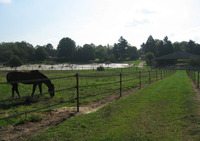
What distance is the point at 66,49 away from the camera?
106 m

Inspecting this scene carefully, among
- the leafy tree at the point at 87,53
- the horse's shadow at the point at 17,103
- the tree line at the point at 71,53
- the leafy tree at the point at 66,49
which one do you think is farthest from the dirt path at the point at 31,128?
the leafy tree at the point at 66,49

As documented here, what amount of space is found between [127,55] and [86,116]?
377 feet

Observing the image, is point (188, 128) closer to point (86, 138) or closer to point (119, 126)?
point (119, 126)

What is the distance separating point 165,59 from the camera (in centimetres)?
6681

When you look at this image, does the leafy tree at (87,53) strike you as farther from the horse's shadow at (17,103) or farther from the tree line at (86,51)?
the horse's shadow at (17,103)

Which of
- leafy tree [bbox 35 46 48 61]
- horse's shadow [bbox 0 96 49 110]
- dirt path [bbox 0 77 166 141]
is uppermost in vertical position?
leafy tree [bbox 35 46 48 61]

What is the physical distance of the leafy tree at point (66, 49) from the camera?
105 metres

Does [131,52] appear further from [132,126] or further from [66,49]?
[132,126]

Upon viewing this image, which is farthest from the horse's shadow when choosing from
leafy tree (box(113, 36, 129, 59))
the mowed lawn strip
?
leafy tree (box(113, 36, 129, 59))

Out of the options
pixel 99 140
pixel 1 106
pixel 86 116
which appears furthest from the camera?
pixel 1 106

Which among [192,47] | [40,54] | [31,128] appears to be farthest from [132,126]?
[192,47]

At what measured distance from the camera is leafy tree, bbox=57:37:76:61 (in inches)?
4122

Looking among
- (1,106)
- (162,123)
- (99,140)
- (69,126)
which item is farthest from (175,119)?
(1,106)

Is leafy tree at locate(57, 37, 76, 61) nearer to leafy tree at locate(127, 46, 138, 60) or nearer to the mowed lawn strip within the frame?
leafy tree at locate(127, 46, 138, 60)
